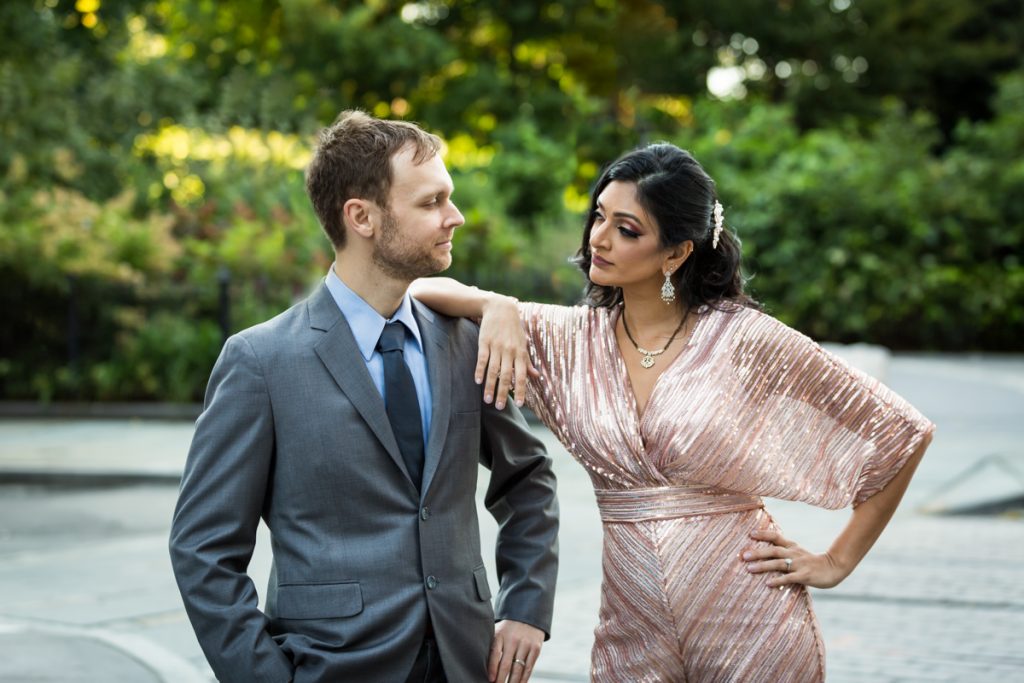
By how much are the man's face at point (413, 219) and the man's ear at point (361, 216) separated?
3 centimetres

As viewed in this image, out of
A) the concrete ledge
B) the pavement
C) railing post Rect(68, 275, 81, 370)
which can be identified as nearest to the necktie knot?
the pavement

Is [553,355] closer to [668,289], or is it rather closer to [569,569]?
[668,289]

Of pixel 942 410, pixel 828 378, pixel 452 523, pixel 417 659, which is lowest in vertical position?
pixel 942 410

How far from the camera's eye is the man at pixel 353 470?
2803 mm

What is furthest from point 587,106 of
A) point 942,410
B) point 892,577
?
point 892,577

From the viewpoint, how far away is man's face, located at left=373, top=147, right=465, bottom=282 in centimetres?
295

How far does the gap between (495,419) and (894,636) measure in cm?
404

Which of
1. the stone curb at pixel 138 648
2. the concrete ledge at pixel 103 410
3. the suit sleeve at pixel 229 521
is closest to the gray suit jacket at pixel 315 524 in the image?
the suit sleeve at pixel 229 521

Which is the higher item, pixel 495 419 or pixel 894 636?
pixel 495 419

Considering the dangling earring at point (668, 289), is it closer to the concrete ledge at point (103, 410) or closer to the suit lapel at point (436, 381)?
the suit lapel at point (436, 381)

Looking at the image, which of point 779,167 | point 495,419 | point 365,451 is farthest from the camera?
point 779,167

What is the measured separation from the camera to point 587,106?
29.6m

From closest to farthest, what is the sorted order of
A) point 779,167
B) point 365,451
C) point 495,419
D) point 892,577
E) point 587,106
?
point 365,451
point 495,419
point 892,577
point 779,167
point 587,106

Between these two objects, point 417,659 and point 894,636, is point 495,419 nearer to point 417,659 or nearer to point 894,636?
point 417,659
